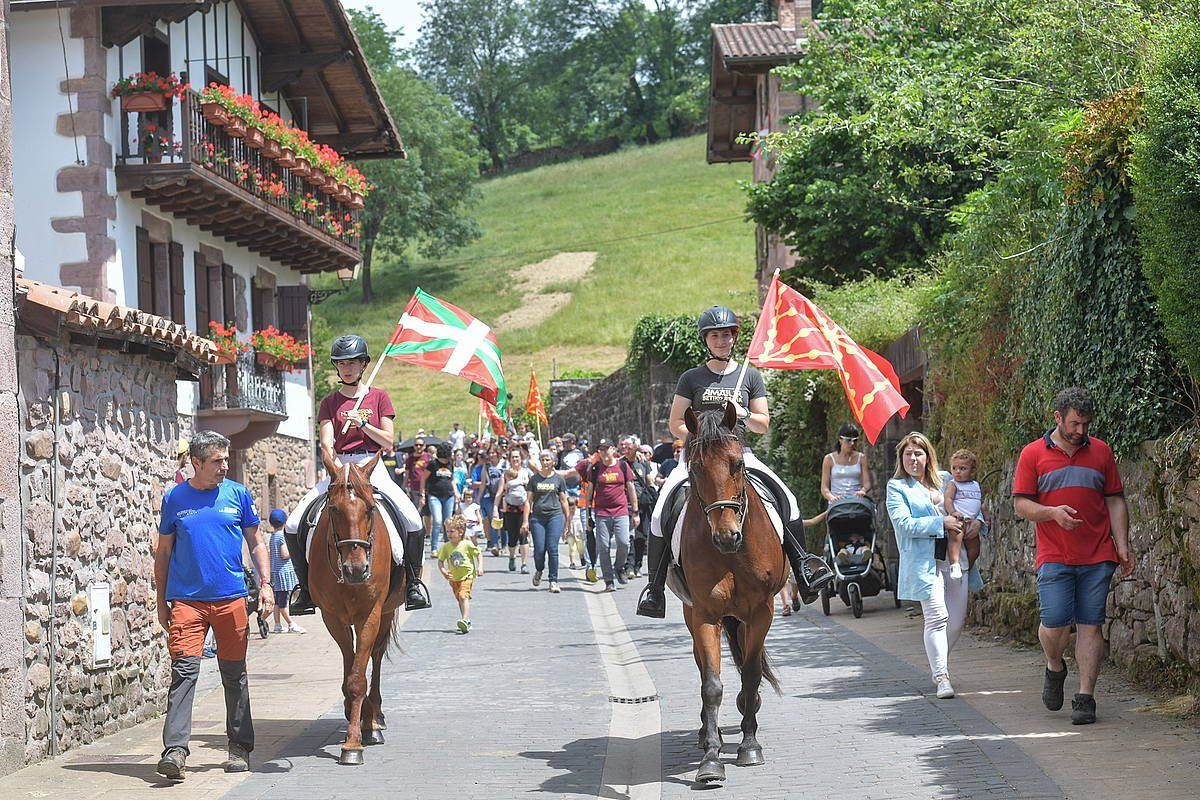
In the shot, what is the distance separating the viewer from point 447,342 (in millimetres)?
14859

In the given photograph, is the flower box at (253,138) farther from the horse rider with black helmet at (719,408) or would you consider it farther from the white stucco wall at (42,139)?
the horse rider with black helmet at (719,408)

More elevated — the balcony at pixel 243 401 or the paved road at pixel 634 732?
the balcony at pixel 243 401

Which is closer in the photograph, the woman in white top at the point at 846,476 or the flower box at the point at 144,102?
the woman in white top at the point at 846,476

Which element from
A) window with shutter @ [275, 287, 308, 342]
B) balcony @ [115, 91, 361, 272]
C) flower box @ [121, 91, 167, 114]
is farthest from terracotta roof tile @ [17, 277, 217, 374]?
window with shutter @ [275, 287, 308, 342]

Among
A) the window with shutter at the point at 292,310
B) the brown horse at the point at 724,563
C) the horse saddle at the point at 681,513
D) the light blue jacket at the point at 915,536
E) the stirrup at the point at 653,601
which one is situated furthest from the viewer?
the window with shutter at the point at 292,310

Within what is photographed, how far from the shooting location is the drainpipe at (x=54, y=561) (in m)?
9.33

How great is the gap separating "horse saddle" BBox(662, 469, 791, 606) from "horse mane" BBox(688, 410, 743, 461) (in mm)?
447

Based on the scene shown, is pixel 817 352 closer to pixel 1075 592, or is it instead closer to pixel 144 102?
pixel 1075 592

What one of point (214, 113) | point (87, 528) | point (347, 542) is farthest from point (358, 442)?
point (214, 113)

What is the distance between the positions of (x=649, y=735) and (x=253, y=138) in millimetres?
16400

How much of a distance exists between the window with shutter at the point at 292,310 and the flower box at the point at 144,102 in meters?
9.23

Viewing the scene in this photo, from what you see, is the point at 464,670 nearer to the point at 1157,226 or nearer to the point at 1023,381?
the point at 1023,381

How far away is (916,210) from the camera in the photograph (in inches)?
1035

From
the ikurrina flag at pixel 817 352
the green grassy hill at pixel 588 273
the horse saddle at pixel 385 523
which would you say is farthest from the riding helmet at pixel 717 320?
the green grassy hill at pixel 588 273
